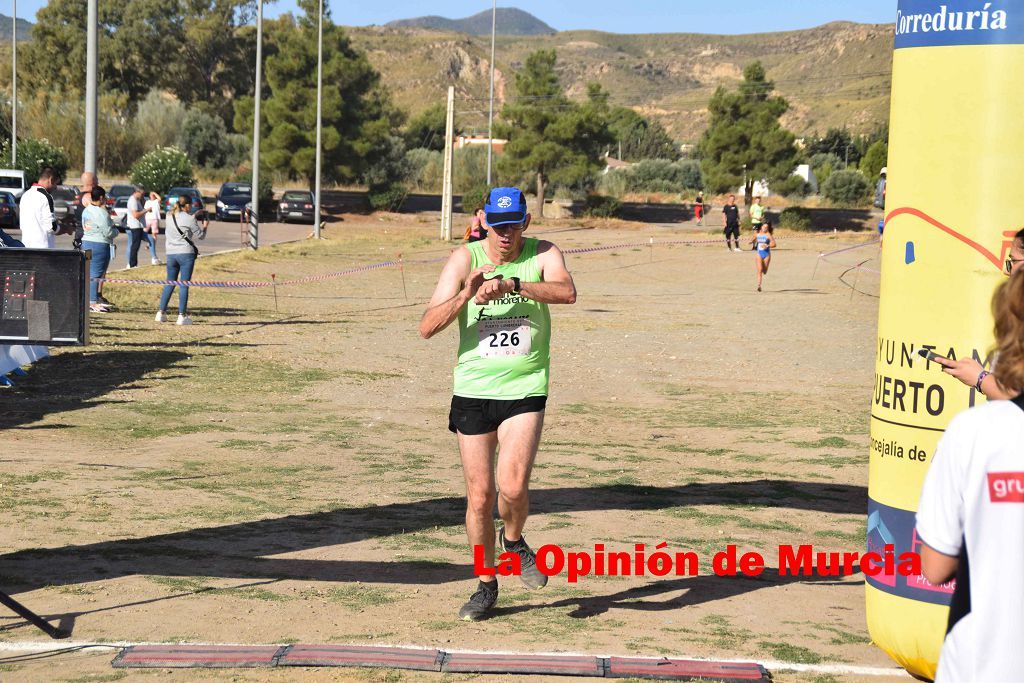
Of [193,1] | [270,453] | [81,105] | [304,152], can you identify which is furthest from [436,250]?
[193,1]

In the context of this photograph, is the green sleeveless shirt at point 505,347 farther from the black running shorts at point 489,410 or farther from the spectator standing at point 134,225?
the spectator standing at point 134,225

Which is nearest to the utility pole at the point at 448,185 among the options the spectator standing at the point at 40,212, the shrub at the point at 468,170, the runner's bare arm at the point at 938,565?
the shrub at the point at 468,170

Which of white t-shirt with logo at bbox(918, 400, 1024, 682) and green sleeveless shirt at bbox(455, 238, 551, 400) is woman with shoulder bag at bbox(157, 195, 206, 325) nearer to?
green sleeveless shirt at bbox(455, 238, 551, 400)

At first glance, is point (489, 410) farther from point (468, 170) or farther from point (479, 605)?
point (468, 170)

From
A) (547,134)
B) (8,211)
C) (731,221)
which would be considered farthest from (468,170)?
(8,211)

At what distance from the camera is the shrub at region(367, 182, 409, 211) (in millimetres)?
66625

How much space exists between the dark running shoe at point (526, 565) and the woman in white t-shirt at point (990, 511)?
365cm

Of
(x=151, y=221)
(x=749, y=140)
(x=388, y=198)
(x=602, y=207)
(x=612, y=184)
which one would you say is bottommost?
(x=151, y=221)

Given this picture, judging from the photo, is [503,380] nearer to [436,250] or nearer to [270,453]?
[270,453]

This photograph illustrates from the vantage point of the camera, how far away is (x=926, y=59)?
5496mm

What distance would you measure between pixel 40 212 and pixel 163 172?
49431 mm

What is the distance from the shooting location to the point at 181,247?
1886 cm

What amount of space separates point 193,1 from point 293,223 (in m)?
62.9

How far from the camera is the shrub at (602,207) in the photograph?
214 ft
